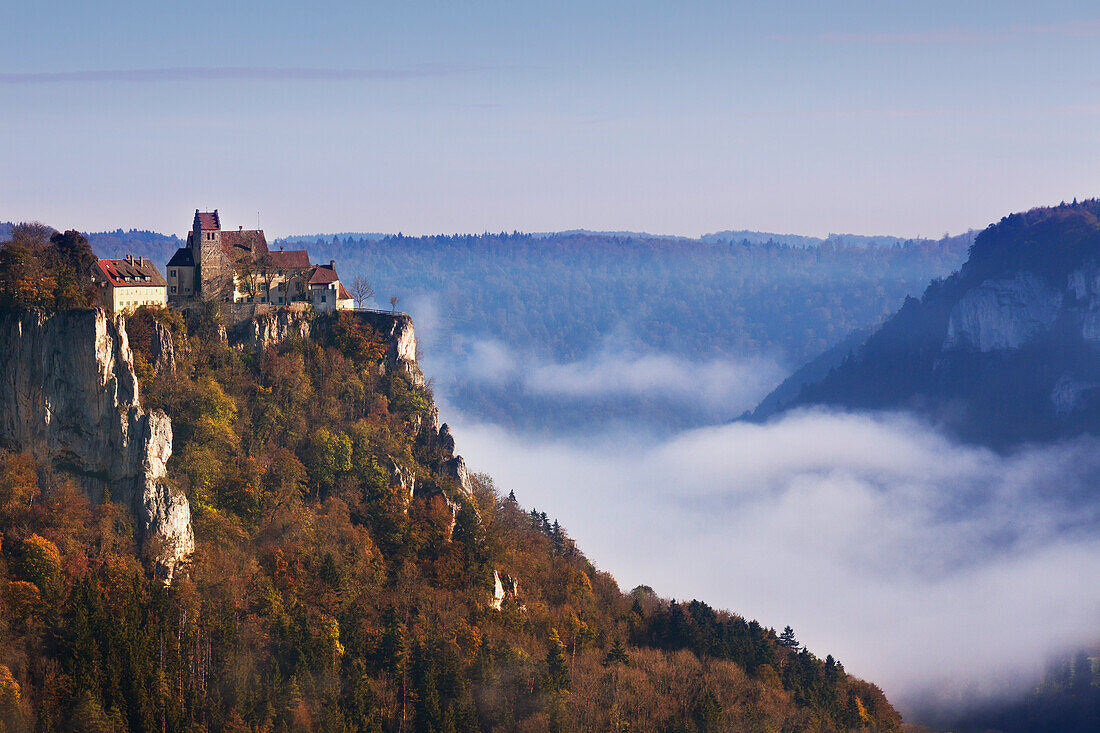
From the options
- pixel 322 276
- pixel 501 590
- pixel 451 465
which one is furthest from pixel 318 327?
pixel 501 590

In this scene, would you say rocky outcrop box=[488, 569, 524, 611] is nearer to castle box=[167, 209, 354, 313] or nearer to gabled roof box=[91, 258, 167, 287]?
castle box=[167, 209, 354, 313]

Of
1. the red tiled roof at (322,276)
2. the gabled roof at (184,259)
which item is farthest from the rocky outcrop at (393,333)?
the gabled roof at (184,259)

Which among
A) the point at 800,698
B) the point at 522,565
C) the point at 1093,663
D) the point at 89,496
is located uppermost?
the point at 89,496

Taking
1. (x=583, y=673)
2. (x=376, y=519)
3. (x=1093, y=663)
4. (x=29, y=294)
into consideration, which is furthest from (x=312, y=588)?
(x=1093, y=663)

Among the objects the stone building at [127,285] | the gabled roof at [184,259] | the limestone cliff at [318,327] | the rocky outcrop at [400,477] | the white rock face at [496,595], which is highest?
the gabled roof at [184,259]

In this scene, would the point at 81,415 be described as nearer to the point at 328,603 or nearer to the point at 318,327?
the point at 328,603

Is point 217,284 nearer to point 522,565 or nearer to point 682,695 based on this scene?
point 522,565

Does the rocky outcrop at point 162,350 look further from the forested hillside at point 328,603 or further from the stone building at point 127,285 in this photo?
the stone building at point 127,285
